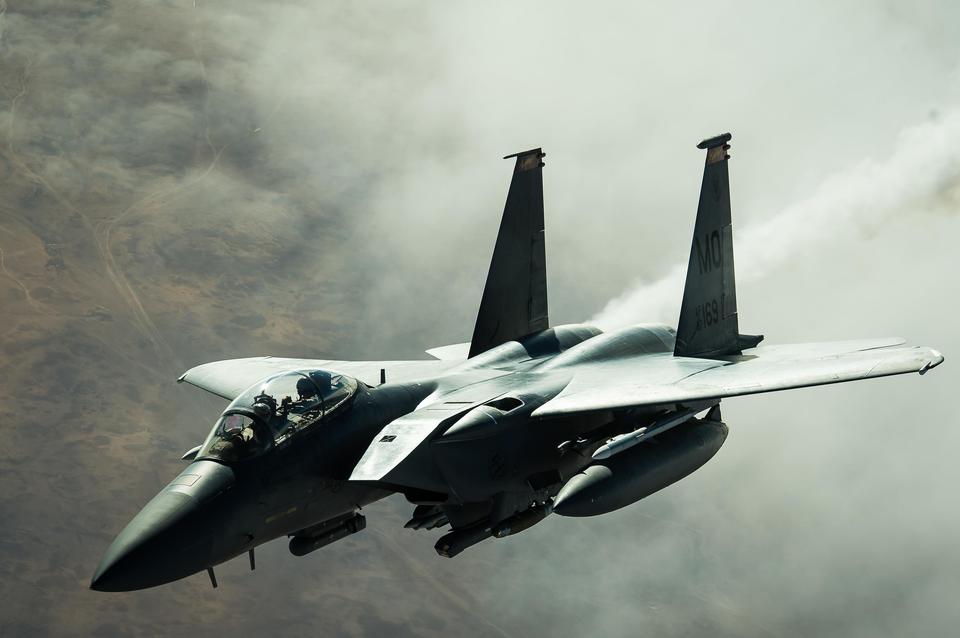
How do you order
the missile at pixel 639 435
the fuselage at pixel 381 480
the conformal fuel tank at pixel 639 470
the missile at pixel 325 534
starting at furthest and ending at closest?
1. the missile at pixel 639 435
2. the missile at pixel 325 534
3. the conformal fuel tank at pixel 639 470
4. the fuselage at pixel 381 480

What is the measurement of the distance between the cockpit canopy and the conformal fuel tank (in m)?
4.36

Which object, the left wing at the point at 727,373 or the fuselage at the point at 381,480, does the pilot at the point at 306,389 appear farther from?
the left wing at the point at 727,373

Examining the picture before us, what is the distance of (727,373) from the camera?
2041cm

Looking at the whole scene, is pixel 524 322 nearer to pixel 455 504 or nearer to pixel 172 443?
pixel 455 504

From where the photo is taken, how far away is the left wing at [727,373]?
60.3 feet

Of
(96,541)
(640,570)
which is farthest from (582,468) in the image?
(640,570)

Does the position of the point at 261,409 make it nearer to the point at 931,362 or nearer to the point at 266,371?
the point at 266,371

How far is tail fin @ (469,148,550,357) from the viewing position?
2361cm

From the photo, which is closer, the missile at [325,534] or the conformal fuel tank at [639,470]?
the conformal fuel tank at [639,470]

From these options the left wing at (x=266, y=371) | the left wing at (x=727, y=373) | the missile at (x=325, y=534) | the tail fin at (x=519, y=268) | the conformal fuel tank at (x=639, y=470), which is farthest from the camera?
the tail fin at (x=519, y=268)

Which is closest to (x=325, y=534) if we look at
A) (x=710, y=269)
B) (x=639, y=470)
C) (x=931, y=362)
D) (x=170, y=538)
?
(x=170, y=538)

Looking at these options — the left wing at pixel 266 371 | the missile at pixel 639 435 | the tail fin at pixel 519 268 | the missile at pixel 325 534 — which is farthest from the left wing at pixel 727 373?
the missile at pixel 325 534

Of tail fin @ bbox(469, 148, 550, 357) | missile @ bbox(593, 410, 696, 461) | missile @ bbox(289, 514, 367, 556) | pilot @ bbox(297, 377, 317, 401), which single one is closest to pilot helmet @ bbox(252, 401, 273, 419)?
pilot @ bbox(297, 377, 317, 401)

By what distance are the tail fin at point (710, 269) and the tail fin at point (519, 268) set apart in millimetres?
3424
